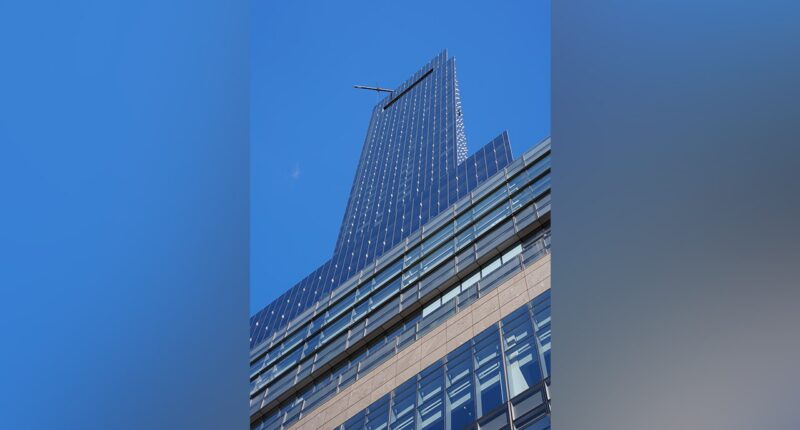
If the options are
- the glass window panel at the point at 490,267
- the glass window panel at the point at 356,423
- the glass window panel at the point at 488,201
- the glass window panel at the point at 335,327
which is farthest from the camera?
the glass window panel at the point at 488,201

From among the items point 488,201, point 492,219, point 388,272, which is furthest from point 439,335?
point 388,272

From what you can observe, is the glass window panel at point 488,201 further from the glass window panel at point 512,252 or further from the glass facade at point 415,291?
the glass window panel at point 512,252

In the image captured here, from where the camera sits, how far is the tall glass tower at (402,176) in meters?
67.8

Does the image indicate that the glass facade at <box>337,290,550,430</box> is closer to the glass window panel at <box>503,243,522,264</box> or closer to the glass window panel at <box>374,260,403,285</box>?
the glass window panel at <box>503,243,522,264</box>

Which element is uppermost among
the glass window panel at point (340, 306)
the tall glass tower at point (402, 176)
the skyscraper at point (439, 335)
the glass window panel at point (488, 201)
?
the tall glass tower at point (402, 176)

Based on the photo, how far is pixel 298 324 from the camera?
44781 mm

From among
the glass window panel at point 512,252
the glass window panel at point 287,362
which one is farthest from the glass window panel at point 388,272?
the glass window panel at point 512,252

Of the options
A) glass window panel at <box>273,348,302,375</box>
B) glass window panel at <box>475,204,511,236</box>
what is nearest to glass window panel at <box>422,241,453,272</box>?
glass window panel at <box>475,204,511,236</box>

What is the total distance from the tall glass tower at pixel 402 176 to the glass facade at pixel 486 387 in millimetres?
35049

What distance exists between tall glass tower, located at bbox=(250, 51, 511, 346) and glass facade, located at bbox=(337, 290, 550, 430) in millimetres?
35049

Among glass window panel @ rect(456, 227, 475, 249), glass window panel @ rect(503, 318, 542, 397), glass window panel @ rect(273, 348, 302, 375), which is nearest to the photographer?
glass window panel @ rect(503, 318, 542, 397)

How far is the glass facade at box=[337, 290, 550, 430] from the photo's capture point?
16.8 metres
